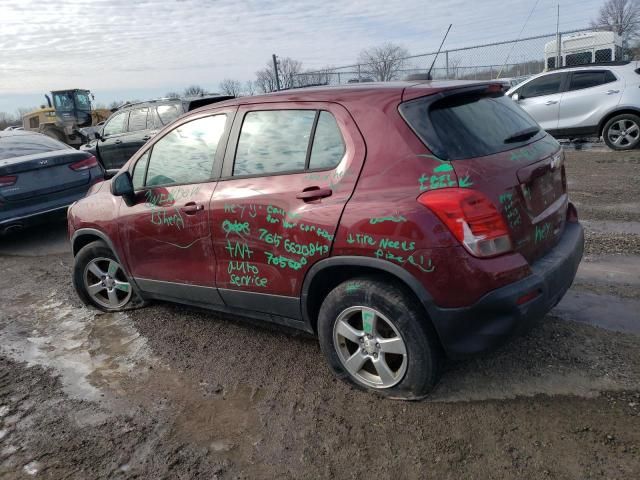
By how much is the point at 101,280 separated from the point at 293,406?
247 centimetres

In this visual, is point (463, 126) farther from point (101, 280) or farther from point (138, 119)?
point (138, 119)

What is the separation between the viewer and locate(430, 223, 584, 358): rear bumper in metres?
2.47

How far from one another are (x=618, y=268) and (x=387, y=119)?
9.67 ft

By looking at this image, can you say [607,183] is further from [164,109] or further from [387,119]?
[164,109]

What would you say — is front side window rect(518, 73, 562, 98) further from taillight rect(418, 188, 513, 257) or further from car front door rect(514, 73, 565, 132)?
taillight rect(418, 188, 513, 257)

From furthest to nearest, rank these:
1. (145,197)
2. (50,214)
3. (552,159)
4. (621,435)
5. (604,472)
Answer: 1. (50,214)
2. (145,197)
3. (552,159)
4. (621,435)
5. (604,472)

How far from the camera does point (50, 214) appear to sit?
6977 mm

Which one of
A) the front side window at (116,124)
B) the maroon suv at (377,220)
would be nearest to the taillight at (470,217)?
the maroon suv at (377,220)

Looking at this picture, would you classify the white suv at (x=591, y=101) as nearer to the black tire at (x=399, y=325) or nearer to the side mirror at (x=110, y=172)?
the side mirror at (x=110, y=172)

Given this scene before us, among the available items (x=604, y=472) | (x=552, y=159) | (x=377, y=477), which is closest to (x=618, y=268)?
(x=552, y=159)

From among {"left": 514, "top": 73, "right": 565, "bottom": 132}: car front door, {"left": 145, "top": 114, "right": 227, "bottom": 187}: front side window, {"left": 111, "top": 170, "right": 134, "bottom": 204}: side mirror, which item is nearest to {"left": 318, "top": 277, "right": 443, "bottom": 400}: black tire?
{"left": 145, "top": 114, "right": 227, "bottom": 187}: front side window

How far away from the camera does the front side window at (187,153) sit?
3504 mm

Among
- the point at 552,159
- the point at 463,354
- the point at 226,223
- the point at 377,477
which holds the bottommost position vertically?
the point at 377,477

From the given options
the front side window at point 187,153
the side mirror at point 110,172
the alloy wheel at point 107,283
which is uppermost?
the front side window at point 187,153
